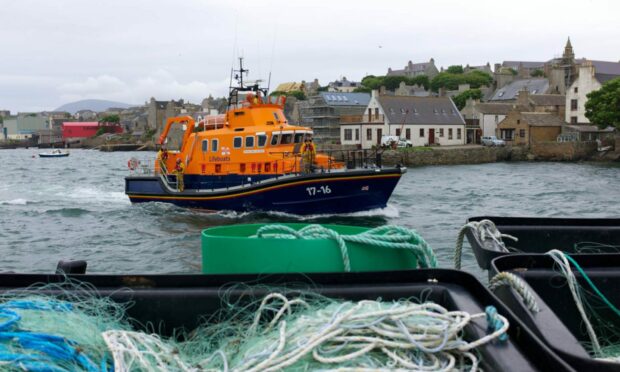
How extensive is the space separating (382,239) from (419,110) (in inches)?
2252

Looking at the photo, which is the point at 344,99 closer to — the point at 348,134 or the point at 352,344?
the point at 348,134

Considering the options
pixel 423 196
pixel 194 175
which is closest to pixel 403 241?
pixel 194 175

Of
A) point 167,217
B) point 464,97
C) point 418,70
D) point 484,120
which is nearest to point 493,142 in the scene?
point 484,120

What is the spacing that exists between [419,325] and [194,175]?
55.4ft

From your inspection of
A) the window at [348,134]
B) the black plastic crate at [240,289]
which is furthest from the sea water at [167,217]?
the window at [348,134]

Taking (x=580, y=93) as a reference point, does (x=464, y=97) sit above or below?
above

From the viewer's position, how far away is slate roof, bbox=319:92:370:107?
243 feet

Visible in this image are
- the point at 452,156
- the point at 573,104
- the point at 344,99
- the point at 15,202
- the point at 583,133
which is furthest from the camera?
the point at 344,99

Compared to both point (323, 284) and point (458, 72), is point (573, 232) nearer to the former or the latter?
point (323, 284)

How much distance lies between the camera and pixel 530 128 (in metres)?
55.7

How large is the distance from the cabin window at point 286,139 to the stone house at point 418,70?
4889 inches

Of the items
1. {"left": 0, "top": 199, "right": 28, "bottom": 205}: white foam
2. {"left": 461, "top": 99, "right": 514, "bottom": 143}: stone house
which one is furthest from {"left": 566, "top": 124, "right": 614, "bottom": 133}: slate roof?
{"left": 0, "top": 199, "right": 28, "bottom": 205}: white foam

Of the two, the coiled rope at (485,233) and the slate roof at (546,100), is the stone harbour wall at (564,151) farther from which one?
the coiled rope at (485,233)

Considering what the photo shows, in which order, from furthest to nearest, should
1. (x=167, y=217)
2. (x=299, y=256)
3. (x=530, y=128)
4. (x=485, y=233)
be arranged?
1. (x=530, y=128)
2. (x=167, y=217)
3. (x=485, y=233)
4. (x=299, y=256)
